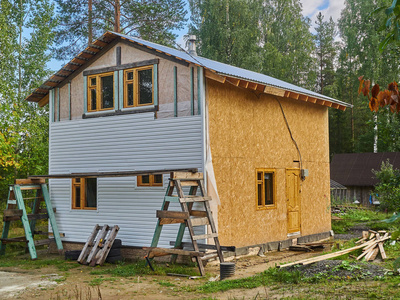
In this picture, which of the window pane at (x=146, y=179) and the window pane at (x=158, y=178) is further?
the window pane at (x=146, y=179)

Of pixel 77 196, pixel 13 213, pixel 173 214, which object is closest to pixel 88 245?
pixel 77 196

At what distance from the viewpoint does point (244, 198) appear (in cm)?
1373

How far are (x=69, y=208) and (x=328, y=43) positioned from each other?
4153cm

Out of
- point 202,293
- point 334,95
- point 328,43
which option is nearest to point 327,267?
point 202,293

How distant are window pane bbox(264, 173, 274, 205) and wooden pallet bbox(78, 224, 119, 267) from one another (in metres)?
4.73

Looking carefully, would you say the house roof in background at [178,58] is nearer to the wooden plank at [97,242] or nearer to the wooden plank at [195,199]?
the wooden plank at [195,199]

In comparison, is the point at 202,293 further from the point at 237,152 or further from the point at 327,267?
the point at 237,152

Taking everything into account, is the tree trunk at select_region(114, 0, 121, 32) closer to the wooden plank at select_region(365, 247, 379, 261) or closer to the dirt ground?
the dirt ground

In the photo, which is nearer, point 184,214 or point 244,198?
point 184,214

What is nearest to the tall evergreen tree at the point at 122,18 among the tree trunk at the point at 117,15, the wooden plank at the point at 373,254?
the tree trunk at the point at 117,15

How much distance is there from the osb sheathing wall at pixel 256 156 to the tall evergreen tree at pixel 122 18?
13.4 m

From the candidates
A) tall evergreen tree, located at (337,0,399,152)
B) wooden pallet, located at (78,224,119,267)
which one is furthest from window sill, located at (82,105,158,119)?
tall evergreen tree, located at (337,0,399,152)

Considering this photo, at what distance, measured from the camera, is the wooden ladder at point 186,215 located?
11078mm

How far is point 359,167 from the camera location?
36312 millimetres
